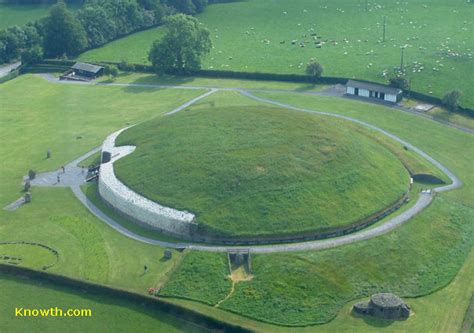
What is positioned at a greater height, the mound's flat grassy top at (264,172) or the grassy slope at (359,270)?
the mound's flat grassy top at (264,172)

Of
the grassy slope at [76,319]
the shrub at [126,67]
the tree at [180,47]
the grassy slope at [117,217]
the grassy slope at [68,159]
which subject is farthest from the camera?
the shrub at [126,67]

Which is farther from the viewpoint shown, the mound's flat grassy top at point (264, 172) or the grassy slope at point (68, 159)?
the mound's flat grassy top at point (264, 172)

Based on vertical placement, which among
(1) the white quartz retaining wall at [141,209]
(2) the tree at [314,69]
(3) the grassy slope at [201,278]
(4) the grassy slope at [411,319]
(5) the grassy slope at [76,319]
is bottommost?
(4) the grassy slope at [411,319]

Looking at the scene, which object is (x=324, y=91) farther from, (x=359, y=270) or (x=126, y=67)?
(x=359, y=270)

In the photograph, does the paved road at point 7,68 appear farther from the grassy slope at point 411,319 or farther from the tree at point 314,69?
the grassy slope at point 411,319

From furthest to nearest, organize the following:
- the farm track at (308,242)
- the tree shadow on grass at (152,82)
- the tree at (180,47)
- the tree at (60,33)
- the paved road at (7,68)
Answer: the tree at (60,33)
the paved road at (7,68)
the tree at (180,47)
the tree shadow on grass at (152,82)
the farm track at (308,242)

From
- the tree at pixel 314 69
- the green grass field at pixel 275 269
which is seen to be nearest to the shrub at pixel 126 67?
the tree at pixel 314 69

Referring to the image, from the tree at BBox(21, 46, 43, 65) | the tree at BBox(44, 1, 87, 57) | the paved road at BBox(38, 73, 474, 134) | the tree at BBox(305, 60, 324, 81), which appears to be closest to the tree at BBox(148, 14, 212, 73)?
→ the paved road at BBox(38, 73, 474, 134)

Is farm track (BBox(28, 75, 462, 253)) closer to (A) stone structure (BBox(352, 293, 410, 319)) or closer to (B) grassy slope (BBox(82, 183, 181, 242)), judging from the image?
(B) grassy slope (BBox(82, 183, 181, 242))
